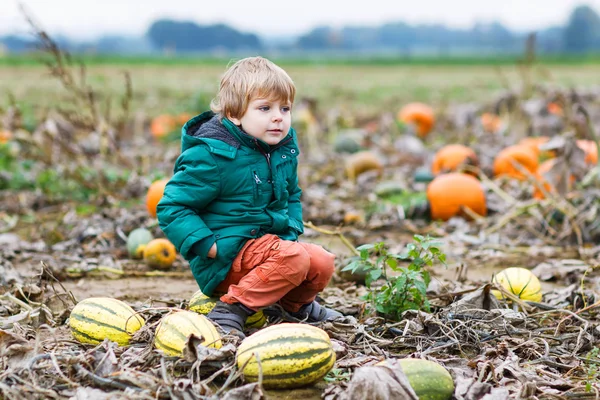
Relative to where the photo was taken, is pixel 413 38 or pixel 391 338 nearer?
pixel 391 338

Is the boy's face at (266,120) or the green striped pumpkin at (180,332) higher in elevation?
the boy's face at (266,120)

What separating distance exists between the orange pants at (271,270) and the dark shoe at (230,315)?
0.03 metres

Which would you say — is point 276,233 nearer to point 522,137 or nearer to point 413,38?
point 522,137

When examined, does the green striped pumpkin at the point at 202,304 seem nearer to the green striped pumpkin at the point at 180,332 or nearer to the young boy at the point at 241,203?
the young boy at the point at 241,203

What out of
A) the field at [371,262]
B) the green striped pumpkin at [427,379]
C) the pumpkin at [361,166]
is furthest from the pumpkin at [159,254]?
the pumpkin at [361,166]

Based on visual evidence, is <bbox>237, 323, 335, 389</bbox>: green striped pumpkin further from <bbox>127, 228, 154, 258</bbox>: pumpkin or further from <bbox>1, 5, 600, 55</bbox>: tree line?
<bbox>1, 5, 600, 55</bbox>: tree line

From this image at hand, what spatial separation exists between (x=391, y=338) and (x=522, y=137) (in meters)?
7.09

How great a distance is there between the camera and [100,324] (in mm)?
3590

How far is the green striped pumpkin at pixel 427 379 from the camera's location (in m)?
2.99

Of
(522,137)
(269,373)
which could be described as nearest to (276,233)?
(269,373)

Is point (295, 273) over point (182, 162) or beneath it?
beneath

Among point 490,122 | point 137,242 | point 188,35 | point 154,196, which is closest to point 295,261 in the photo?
point 137,242

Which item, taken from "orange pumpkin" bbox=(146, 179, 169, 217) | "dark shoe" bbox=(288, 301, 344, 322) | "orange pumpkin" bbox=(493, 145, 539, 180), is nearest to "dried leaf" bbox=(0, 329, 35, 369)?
"dark shoe" bbox=(288, 301, 344, 322)

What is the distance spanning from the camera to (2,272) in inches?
196
